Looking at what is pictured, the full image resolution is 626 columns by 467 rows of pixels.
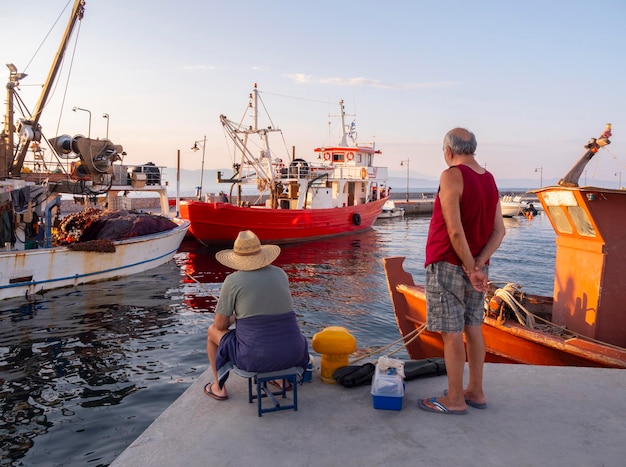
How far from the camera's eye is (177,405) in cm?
394

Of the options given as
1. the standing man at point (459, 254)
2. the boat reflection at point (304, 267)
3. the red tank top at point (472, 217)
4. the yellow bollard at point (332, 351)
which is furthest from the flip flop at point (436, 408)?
the boat reflection at point (304, 267)

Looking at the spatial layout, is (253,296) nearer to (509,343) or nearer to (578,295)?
(509,343)

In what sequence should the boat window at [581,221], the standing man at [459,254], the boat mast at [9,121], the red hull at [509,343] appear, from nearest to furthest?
the standing man at [459,254] → the red hull at [509,343] → the boat window at [581,221] → the boat mast at [9,121]

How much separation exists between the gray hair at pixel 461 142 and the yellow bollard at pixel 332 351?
1.81 metres

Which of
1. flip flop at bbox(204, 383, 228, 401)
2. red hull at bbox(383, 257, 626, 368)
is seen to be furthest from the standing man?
red hull at bbox(383, 257, 626, 368)

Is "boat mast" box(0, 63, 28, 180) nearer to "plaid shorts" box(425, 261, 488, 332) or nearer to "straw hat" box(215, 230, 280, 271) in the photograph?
"straw hat" box(215, 230, 280, 271)

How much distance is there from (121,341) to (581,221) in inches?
291

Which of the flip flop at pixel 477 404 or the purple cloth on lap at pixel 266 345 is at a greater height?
the purple cloth on lap at pixel 266 345

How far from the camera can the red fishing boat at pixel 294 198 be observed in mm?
21109

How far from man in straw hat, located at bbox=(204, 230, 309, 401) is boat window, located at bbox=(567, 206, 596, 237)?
382cm

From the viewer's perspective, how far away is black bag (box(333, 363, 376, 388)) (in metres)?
4.18

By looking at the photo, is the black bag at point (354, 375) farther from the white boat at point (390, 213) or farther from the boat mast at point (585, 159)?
the white boat at point (390, 213)

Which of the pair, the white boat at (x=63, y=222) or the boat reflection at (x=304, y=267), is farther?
the boat reflection at (x=304, y=267)

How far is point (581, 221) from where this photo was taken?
5906mm
